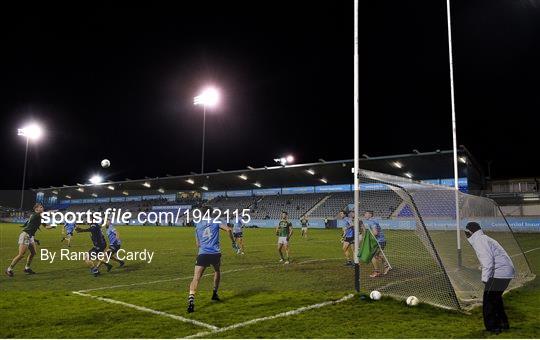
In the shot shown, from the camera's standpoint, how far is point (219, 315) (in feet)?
25.1

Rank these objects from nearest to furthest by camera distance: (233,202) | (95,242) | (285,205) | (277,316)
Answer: (277,316)
(95,242)
(285,205)
(233,202)

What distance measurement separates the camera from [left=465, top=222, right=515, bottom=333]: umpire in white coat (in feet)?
21.0

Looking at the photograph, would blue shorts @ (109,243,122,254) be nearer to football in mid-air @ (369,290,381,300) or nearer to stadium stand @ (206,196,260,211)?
football in mid-air @ (369,290,381,300)

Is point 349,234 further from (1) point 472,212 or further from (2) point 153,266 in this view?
(2) point 153,266

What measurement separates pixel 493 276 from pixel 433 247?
1730 mm

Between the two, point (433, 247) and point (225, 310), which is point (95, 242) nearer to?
point (225, 310)

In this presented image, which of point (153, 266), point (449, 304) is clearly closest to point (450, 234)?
point (449, 304)

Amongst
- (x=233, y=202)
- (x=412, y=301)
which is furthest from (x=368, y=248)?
(x=233, y=202)

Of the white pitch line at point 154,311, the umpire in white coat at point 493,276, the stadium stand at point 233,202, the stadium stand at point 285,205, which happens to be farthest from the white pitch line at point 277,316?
the stadium stand at point 233,202

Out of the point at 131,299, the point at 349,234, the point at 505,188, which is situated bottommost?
the point at 131,299

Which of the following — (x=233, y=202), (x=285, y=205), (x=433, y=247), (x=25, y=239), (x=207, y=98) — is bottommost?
(x=25, y=239)

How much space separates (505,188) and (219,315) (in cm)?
5564

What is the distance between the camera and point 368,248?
10531 mm

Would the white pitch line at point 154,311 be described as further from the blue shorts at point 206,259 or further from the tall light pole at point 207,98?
the tall light pole at point 207,98
